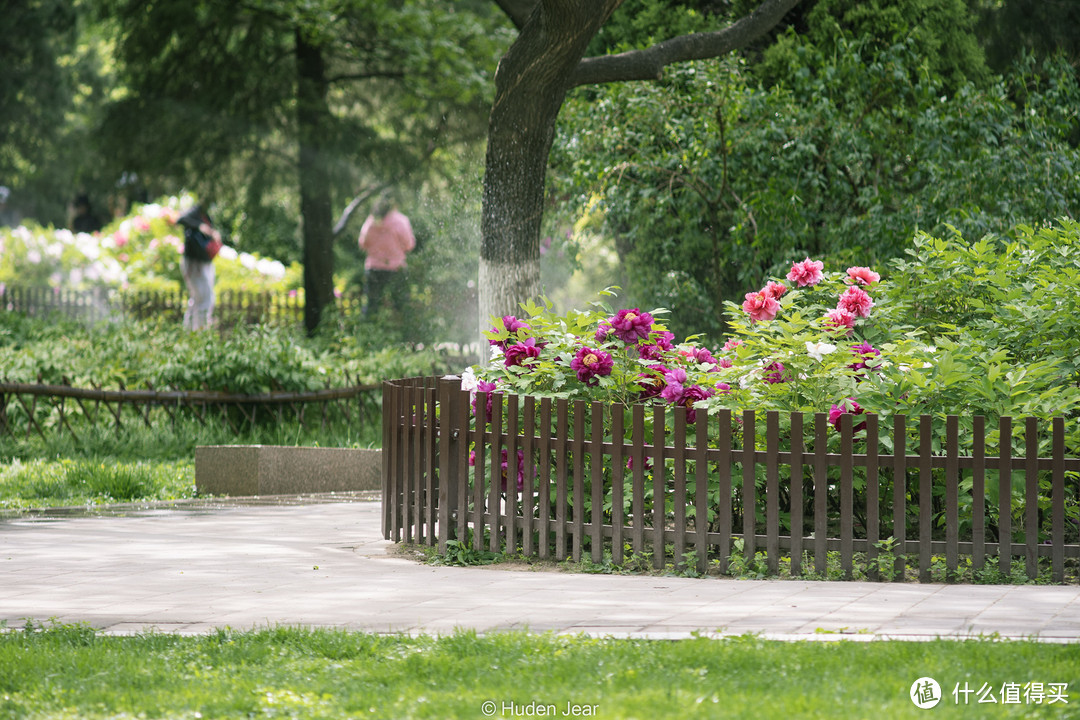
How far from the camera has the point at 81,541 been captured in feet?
25.0

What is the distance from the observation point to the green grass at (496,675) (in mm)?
3676

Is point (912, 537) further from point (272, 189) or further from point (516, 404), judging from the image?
point (272, 189)

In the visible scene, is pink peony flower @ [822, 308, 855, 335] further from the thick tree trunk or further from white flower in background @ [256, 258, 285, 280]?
white flower in background @ [256, 258, 285, 280]

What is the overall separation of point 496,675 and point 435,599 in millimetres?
1503

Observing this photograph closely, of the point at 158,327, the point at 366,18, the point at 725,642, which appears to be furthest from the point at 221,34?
the point at 725,642

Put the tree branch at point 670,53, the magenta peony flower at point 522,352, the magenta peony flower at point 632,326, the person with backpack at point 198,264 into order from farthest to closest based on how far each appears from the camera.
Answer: the person with backpack at point 198,264 → the tree branch at point 670,53 → the magenta peony flower at point 522,352 → the magenta peony flower at point 632,326

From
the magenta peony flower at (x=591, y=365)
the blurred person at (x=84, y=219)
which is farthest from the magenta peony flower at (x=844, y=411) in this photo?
the blurred person at (x=84, y=219)

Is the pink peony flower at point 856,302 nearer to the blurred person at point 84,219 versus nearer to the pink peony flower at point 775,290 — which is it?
the pink peony flower at point 775,290

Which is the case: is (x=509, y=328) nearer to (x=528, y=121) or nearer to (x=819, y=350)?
(x=819, y=350)

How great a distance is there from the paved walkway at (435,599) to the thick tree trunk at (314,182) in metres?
13.5

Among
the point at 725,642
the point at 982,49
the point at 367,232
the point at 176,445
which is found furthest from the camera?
the point at 367,232

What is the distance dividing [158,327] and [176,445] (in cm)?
435

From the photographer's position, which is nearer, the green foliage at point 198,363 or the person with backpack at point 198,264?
the green foliage at point 198,363

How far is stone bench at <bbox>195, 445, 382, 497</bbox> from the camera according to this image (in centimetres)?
1038
